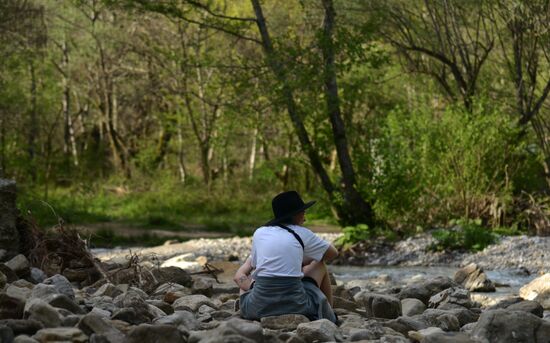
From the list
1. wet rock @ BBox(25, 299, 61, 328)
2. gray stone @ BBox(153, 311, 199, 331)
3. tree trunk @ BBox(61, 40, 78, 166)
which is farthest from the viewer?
tree trunk @ BBox(61, 40, 78, 166)

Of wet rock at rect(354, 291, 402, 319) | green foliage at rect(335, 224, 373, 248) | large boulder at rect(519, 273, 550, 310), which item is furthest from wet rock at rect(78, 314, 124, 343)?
green foliage at rect(335, 224, 373, 248)

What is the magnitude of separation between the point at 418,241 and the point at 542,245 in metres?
2.45

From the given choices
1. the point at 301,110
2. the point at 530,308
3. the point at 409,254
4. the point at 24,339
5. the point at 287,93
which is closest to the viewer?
the point at 24,339

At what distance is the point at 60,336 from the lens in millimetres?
6715

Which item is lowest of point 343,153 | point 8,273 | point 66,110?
point 8,273

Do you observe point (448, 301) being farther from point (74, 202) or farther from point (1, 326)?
point (74, 202)

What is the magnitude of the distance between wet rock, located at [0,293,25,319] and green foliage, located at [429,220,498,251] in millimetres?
11779

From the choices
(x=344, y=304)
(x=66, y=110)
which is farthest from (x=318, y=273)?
(x=66, y=110)

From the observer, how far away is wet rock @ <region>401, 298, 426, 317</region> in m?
10.1

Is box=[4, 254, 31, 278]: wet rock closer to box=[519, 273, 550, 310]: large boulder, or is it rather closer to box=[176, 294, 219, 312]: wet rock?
box=[176, 294, 219, 312]: wet rock

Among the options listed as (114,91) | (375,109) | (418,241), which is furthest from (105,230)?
(114,91)

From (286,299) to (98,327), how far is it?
1.76 m

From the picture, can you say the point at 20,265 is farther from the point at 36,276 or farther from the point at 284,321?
the point at 284,321

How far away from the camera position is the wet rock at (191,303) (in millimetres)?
9594
